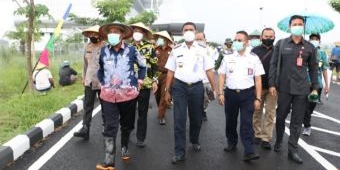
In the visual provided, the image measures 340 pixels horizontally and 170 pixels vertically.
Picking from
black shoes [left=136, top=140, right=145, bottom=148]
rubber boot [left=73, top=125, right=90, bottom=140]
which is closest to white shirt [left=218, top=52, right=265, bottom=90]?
black shoes [left=136, top=140, right=145, bottom=148]

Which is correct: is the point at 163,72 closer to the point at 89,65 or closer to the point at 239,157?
the point at 89,65

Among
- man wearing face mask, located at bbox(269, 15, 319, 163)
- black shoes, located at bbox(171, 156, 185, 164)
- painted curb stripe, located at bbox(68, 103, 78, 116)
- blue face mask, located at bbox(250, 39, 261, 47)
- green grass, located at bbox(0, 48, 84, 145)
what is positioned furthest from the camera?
painted curb stripe, located at bbox(68, 103, 78, 116)

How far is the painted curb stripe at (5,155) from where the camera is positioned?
227 inches

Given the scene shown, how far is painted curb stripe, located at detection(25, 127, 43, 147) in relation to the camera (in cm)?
689

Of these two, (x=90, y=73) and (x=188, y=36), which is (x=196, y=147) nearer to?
(x=188, y=36)

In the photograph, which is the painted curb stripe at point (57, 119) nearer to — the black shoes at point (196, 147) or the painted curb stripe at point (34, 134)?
the painted curb stripe at point (34, 134)

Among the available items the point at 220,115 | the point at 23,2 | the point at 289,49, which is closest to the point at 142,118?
the point at 289,49

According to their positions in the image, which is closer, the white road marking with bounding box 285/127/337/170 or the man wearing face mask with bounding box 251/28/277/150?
the white road marking with bounding box 285/127/337/170

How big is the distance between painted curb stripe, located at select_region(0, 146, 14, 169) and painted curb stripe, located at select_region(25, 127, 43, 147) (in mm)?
783

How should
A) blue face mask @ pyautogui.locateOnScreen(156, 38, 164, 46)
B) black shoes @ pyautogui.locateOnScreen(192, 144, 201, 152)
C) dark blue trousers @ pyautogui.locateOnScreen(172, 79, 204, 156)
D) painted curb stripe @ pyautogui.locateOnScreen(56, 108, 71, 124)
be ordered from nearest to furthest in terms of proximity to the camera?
1. dark blue trousers @ pyautogui.locateOnScreen(172, 79, 204, 156)
2. black shoes @ pyautogui.locateOnScreen(192, 144, 201, 152)
3. painted curb stripe @ pyautogui.locateOnScreen(56, 108, 71, 124)
4. blue face mask @ pyautogui.locateOnScreen(156, 38, 164, 46)

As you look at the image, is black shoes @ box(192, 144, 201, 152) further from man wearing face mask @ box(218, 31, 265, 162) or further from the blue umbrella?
the blue umbrella

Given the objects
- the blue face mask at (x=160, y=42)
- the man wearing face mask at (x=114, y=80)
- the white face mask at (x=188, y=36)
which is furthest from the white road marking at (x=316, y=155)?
the blue face mask at (x=160, y=42)

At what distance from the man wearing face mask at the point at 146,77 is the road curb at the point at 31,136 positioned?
5.05ft

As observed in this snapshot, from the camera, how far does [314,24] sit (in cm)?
742
